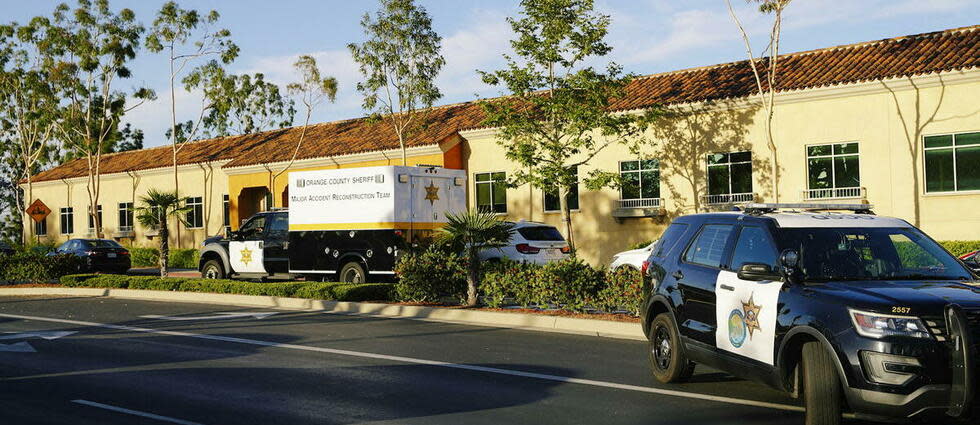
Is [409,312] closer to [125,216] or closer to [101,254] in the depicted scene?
[101,254]

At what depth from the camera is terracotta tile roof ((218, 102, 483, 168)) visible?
1329 inches

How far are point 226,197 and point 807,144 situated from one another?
2747cm

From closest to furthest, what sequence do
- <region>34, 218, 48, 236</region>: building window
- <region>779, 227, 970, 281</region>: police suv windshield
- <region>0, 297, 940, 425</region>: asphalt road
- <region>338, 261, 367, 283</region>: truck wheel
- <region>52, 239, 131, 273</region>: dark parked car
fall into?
1. <region>779, 227, 970, 281</region>: police suv windshield
2. <region>0, 297, 940, 425</region>: asphalt road
3. <region>338, 261, 367, 283</region>: truck wheel
4. <region>52, 239, 131, 273</region>: dark parked car
5. <region>34, 218, 48, 236</region>: building window

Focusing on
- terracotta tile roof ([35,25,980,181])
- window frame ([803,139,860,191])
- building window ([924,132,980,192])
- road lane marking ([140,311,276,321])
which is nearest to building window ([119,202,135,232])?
terracotta tile roof ([35,25,980,181])

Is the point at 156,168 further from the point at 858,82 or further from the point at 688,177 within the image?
the point at 858,82

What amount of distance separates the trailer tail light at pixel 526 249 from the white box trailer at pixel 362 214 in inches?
73.6

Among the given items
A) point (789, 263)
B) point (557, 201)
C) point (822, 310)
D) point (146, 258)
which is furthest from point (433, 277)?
point (146, 258)

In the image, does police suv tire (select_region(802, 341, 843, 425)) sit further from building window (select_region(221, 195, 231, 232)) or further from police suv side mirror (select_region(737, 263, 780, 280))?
building window (select_region(221, 195, 231, 232))

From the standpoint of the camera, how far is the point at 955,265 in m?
7.72

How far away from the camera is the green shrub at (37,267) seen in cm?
2756

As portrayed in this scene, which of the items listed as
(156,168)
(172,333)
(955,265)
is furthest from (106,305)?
(156,168)

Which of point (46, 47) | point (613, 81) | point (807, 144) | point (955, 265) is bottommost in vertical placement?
point (955, 265)

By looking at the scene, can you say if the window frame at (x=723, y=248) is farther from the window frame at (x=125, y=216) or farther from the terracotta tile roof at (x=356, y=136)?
the window frame at (x=125, y=216)

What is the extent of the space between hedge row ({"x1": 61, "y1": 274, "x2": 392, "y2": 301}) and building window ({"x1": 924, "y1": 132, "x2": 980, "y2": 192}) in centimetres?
1407
